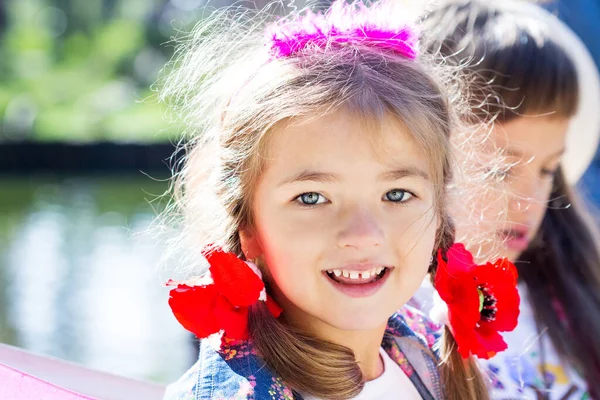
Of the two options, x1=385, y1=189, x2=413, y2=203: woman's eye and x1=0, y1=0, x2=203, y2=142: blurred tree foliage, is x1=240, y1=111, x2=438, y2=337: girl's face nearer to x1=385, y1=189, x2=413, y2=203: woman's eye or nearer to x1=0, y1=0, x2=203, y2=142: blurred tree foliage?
x1=385, y1=189, x2=413, y2=203: woman's eye

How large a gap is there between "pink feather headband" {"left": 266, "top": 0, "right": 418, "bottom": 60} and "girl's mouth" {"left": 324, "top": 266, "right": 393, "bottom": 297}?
0.33 m

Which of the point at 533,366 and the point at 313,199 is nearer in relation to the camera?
the point at 313,199

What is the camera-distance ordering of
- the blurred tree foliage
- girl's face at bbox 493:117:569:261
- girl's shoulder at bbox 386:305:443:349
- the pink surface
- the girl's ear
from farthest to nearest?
the blurred tree foliage
girl's face at bbox 493:117:569:261
girl's shoulder at bbox 386:305:443:349
the girl's ear
the pink surface

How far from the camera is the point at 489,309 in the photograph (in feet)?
4.38

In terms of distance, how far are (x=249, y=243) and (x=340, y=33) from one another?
339 mm

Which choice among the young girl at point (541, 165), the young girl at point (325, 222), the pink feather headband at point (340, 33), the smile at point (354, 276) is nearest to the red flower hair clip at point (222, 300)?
the young girl at point (325, 222)

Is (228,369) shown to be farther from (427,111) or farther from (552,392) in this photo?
(552,392)

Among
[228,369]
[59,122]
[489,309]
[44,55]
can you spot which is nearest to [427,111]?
[489,309]

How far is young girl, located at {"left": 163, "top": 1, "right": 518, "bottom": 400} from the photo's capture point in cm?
114

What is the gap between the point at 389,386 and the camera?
1.29 meters

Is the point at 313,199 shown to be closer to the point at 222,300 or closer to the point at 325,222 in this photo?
the point at 325,222

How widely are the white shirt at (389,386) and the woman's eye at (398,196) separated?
28 centimetres

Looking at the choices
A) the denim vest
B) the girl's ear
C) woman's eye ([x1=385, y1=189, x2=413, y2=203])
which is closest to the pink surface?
the denim vest

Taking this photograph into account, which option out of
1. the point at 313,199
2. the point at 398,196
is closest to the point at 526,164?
the point at 398,196
